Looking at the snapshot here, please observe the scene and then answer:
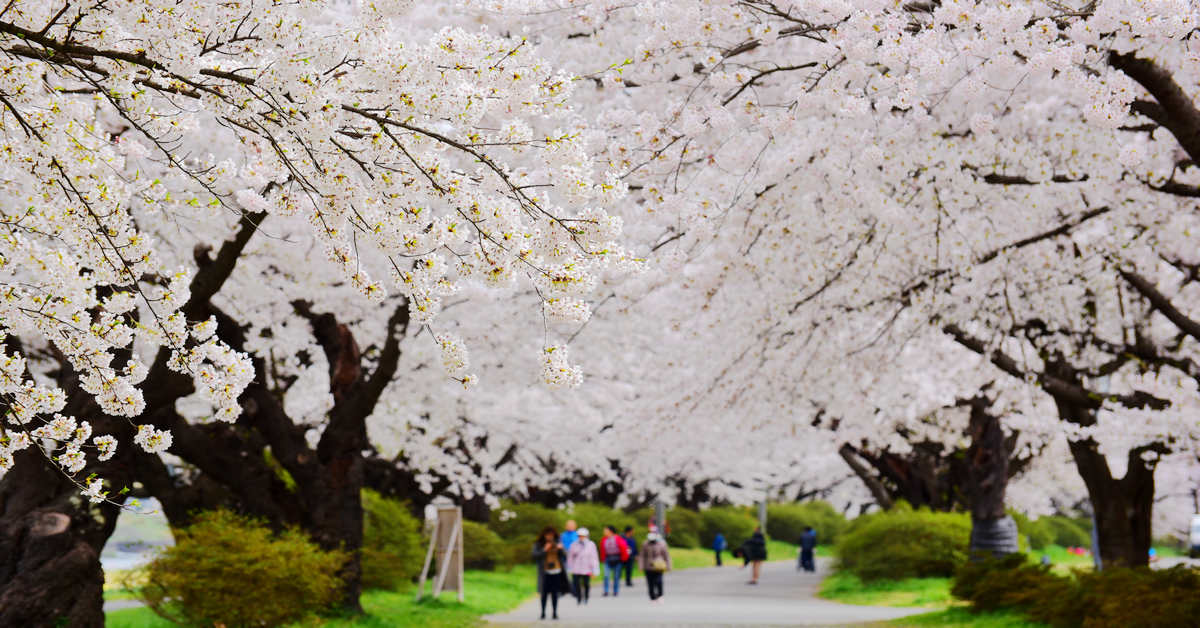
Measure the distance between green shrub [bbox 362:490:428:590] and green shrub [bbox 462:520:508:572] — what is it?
16.4ft

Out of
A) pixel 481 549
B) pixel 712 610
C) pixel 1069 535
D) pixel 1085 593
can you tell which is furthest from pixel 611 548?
pixel 1069 535

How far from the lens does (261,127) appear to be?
16.2 ft

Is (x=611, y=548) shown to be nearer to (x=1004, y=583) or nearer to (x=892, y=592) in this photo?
(x=892, y=592)

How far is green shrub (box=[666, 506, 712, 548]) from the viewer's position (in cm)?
4584

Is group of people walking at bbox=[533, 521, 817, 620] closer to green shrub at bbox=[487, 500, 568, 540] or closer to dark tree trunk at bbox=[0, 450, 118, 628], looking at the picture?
green shrub at bbox=[487, 500, 568, 540]

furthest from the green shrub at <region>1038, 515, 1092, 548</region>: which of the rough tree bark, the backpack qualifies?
the rough tree bark

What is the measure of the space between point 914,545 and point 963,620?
23.0 feet

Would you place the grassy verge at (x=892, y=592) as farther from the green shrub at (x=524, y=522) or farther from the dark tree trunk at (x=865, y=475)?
the green shrub at (x=524, y=522)

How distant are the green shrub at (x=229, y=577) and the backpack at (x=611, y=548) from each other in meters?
12.2

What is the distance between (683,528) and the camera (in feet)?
152

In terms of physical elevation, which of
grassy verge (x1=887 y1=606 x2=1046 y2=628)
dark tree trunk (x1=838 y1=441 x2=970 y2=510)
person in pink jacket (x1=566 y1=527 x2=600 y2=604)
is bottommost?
grassy verge (x1=887 y1=606 x2=1046 y2=628)

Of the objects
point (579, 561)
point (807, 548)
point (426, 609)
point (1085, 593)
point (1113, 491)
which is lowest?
point (426, 609)

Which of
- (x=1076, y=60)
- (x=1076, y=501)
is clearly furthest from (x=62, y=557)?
(x=1076, y=501)

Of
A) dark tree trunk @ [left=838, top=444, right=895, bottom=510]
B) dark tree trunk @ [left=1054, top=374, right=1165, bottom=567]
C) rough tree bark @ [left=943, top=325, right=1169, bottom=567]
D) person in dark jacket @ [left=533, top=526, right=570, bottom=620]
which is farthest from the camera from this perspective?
dark tree trunk @ [left=838, top=444, right=895, bottom=510]
